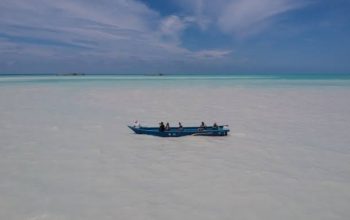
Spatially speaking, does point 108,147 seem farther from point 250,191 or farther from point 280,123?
point 280,123

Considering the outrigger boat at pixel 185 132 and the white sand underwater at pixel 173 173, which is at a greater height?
the outrigger boat at pixel 185 132

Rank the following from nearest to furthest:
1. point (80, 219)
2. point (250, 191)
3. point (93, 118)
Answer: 1. point (80, 219)
2. point (250, 191)
3. point (93, 118)

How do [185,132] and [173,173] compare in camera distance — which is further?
[185,132]

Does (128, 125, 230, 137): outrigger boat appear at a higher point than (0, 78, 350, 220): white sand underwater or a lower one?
higher

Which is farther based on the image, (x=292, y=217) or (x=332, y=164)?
(x=332, y=164)

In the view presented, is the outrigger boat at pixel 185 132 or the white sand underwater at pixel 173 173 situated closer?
the white sand underwater at pixel 173 173

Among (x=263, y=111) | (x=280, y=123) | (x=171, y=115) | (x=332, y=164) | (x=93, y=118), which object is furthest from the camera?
(x=263, y=111)

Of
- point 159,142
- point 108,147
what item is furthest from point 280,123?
point 108,147

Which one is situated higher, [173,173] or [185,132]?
[185,132]

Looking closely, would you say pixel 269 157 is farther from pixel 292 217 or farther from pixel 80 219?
pixel 80 219

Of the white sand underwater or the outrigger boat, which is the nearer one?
the white sand underwater
